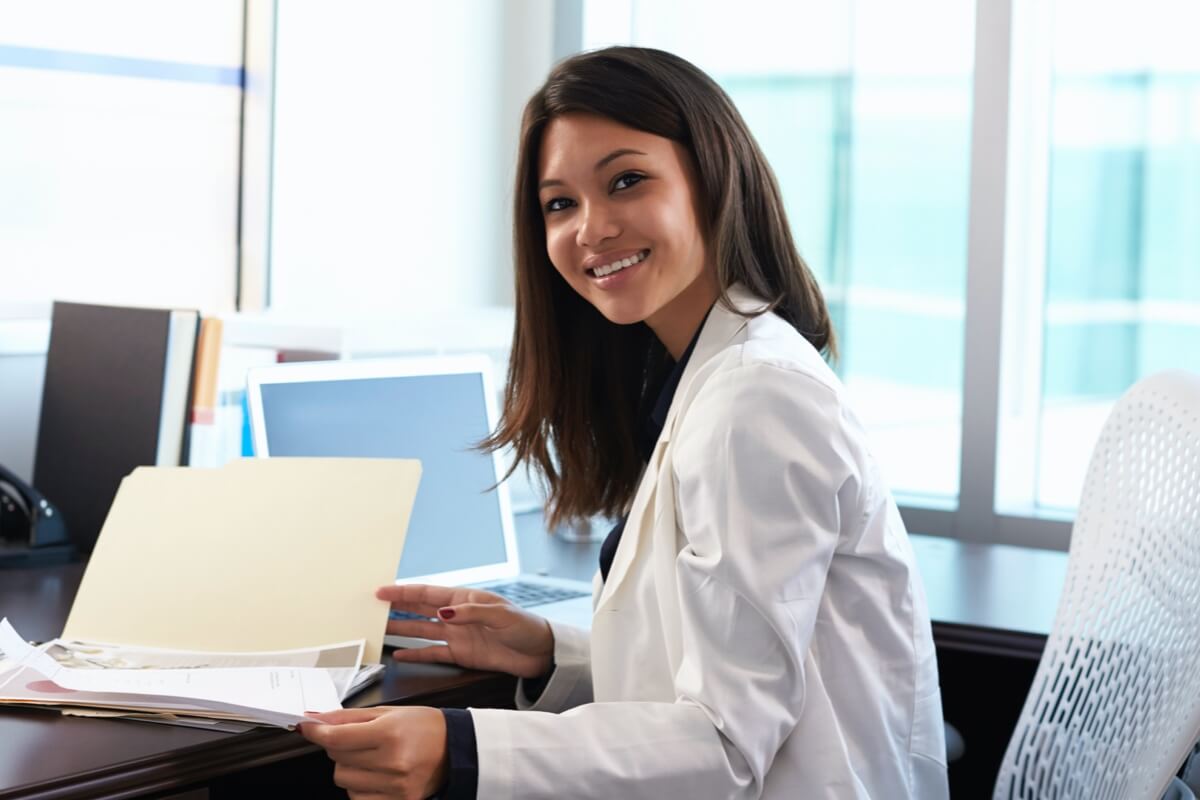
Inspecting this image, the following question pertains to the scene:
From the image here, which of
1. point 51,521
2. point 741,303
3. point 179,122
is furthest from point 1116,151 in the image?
point 51,521

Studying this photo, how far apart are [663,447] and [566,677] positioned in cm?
30

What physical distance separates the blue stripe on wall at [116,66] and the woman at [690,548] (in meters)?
1.11

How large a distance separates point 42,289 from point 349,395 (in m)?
0.80

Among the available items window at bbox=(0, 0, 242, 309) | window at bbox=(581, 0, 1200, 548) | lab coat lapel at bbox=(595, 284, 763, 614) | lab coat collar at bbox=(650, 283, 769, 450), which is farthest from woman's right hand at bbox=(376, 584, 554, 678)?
window at bbox=(581, 0, 1200, 548)

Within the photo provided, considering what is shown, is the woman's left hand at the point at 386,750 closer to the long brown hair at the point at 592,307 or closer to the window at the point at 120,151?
the long brown hair at the point at 592,307

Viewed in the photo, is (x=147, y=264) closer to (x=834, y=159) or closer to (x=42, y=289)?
(x=42, y=289)

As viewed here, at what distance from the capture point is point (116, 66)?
2.30 meters

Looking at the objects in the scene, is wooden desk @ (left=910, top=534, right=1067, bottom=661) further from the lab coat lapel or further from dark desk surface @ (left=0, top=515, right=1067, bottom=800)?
the lab coat lapel

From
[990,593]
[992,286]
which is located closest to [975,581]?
[990,593]

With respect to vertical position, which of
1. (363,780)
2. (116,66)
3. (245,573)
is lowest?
(363,780)

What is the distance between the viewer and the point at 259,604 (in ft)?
4.42

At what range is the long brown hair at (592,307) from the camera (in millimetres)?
1314

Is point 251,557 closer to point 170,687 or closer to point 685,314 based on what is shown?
point 170,687

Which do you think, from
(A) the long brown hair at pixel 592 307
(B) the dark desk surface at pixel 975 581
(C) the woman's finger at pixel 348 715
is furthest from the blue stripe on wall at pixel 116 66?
(C) the woman's finger at pixel 348 715
